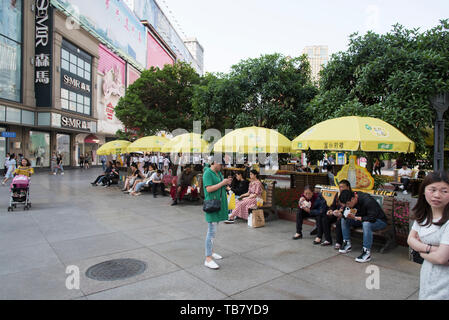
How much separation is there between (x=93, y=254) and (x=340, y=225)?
4714 mm

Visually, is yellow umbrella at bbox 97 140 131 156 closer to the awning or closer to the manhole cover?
the manhole cover

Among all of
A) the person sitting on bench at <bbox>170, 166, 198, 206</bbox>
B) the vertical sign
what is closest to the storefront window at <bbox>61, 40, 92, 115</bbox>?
the vertical sign

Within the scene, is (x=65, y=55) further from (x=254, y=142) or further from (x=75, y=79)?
(x=254, y=142)

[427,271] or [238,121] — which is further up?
[238,121]

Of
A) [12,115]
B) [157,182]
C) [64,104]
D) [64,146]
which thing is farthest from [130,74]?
[157,182]

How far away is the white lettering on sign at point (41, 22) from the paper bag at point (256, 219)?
87.3 ft

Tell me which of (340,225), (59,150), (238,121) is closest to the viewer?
(340,225)

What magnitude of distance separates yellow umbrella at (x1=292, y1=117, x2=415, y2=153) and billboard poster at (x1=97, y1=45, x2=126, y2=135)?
112 feet

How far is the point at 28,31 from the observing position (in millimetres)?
23781

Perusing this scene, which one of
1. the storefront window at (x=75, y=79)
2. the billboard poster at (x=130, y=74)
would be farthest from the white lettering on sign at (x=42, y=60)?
the billboard poster at (x=130, y=74)

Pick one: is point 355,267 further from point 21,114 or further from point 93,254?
point 21,114

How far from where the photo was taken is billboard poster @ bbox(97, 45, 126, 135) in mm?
35438
